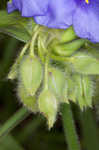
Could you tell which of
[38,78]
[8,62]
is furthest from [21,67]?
[8,62]

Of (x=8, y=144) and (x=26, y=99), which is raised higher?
(x=26, y=99)

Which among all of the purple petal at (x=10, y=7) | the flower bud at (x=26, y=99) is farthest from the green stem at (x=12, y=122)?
the purple petal at (x=10, y=7)

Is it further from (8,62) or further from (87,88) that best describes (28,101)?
(8,62)

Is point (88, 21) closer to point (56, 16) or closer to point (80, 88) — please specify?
point (56, 16)

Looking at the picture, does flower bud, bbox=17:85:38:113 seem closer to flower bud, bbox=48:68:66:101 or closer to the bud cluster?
the bud cluster

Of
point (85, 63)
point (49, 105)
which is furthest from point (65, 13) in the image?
point (49, 105)

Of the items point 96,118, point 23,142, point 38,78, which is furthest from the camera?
point 23,142
